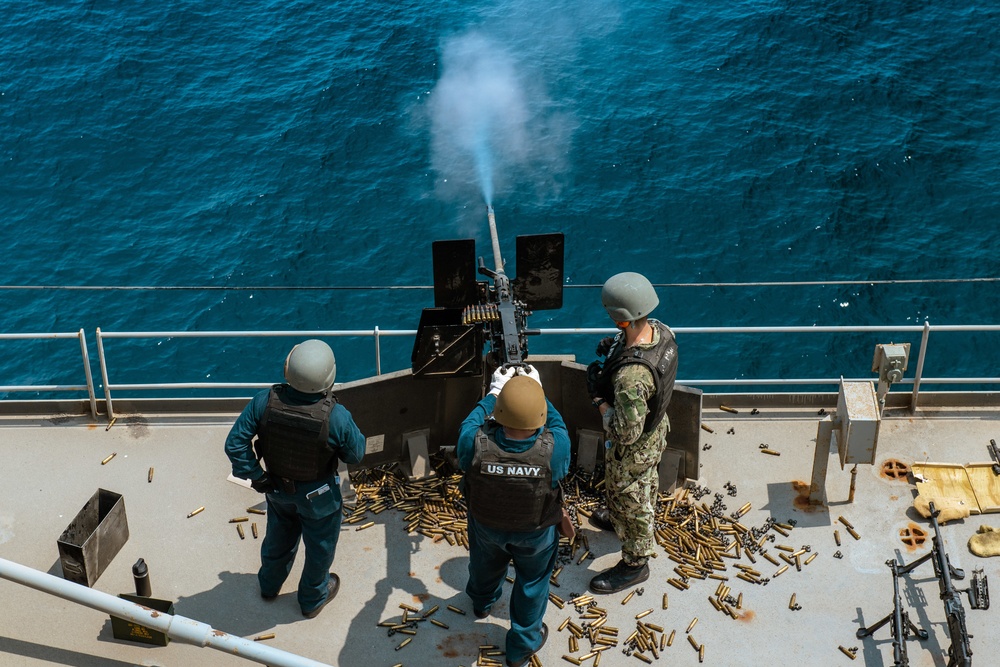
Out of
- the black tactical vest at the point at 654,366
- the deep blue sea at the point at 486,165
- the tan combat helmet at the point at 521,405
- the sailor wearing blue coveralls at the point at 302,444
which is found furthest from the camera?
the deep blue sea at the point at 486,165

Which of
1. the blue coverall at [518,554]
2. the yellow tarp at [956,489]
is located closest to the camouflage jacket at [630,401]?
the blue coverall at [518,554]

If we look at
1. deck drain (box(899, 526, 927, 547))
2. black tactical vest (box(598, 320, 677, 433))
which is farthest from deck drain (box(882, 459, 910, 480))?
black tactical vest (box(598, 320, 677, 433))

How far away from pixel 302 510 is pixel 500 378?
176 centimetres

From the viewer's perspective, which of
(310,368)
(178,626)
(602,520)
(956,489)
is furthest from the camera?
(956,489)

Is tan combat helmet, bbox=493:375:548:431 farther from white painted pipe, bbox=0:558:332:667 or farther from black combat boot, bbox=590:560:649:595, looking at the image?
black combat boot, bbox=590:560:649:595

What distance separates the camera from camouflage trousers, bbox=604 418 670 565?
820 centimetres

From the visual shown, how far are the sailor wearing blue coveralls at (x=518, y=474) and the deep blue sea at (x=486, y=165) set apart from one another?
1680 centimetres

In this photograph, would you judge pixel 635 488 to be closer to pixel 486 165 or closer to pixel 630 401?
pixel 630 401

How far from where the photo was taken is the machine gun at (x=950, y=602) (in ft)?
24.1

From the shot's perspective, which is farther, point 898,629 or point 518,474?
point 898,629

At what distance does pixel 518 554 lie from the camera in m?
7.39

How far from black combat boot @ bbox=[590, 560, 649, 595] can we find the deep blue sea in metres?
15.7

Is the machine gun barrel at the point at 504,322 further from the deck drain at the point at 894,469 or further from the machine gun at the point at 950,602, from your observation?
the deck drain at the point at 894,469

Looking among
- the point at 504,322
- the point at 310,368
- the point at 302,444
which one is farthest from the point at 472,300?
the point at 302,444
